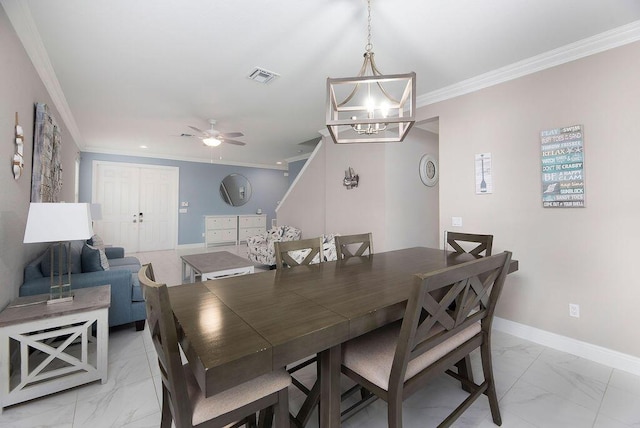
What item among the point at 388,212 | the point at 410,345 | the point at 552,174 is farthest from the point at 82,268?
the point at 552,174

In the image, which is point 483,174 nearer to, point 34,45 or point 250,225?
point 34,45

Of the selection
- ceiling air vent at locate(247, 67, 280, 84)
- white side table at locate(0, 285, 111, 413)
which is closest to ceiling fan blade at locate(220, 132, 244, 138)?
ceiling air vent at locate(247, 67, 280, 84)

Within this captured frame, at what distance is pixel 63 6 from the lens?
5.98ft

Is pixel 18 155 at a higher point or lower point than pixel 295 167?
lower

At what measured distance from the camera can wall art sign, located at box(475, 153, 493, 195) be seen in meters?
2.70

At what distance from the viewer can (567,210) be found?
7.37 feet

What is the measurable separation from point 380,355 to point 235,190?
7378 millimetres

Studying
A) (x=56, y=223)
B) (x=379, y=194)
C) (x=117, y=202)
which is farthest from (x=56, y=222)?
(x=117, y=202)

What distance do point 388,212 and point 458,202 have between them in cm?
105

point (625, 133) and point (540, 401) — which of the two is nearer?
point (540, 401)

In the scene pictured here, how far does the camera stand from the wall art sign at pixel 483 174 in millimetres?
2695

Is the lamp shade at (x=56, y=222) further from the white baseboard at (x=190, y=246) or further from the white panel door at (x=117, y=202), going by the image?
the white baseboard at (x=190, y=246)

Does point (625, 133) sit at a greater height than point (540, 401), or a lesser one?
greater

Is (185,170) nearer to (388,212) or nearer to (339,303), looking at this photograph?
(388,212)
